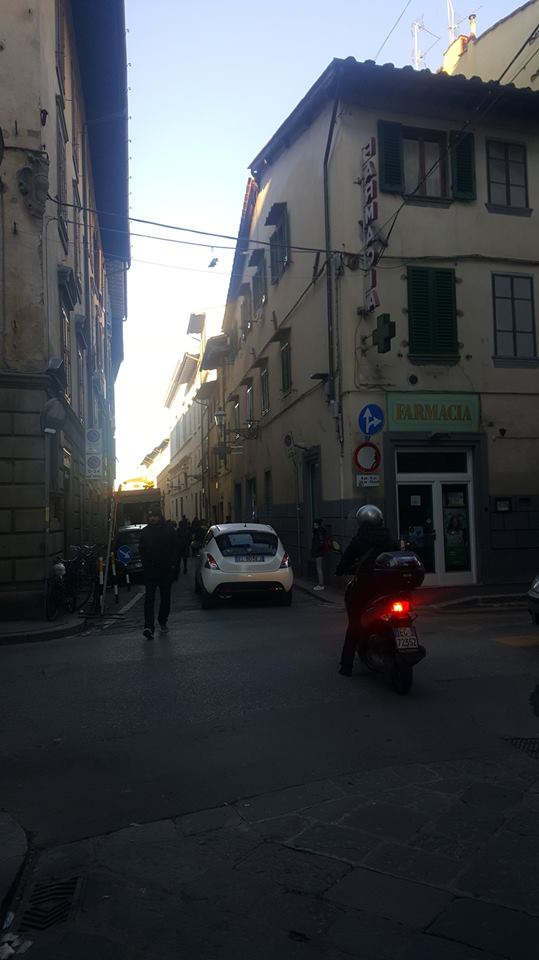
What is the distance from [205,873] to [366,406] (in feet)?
37.9

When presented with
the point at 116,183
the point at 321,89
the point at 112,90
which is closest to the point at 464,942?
the point at 321,89

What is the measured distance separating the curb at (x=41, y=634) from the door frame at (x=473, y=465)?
6527mm

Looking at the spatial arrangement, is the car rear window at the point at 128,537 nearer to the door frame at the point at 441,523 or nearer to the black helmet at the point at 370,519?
the door frame at the point at 441,523

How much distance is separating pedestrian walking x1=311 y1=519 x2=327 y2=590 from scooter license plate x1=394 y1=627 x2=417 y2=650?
30.4 feet

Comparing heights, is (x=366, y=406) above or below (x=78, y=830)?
above

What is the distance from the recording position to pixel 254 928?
3.22 m

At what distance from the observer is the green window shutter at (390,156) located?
1609 cm

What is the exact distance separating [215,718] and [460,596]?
8.96m

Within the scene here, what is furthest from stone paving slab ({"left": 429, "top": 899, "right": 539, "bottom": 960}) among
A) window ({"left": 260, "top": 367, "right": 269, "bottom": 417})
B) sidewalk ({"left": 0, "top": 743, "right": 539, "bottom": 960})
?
window ({"left": 260, "top": 367, "right": 269, "bottom": 417})

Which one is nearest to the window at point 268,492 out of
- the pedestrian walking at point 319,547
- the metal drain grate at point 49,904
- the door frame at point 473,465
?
the pedestrian walking at point 319,547

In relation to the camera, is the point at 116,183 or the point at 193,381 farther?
the point at 193,381

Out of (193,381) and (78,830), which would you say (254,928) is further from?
(193,381)

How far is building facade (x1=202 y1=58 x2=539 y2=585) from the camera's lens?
15828mm

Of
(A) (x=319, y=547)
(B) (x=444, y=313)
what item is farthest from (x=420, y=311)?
(A) (x=319, y=547)
